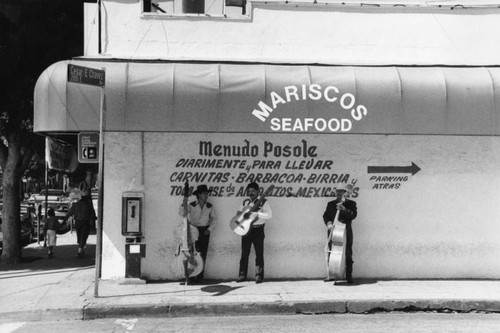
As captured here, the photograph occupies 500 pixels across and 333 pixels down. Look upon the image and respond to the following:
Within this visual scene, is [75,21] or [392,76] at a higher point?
[75,21]

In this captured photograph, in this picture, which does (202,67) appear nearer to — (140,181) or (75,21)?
(140,181)

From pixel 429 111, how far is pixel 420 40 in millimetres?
1689

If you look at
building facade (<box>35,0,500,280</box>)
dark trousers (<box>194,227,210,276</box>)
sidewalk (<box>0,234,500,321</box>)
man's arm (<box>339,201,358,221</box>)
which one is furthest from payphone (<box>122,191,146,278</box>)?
man's arm (<box>339,201,358,221</box>)

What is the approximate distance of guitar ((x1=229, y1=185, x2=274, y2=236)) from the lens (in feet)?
33.3

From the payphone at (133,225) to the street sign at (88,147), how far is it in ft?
2.77

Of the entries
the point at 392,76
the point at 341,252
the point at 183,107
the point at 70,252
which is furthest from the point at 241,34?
the point at 70,252

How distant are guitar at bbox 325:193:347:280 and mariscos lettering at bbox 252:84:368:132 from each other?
1.27 metres

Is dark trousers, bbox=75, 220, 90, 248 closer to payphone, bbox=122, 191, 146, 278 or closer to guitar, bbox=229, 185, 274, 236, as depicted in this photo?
payphone, bbox=122, 191, 146, 278

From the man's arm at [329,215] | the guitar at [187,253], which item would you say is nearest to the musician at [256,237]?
the guitar at [187,253]

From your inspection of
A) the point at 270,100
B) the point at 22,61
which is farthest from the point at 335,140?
the point at 22,61

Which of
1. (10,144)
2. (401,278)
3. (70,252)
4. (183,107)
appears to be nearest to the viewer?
(183,107)

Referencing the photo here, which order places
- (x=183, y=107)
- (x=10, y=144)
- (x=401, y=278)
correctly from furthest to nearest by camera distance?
(x=10, y=144)
(x=401, y=278)
(x=183, y=107)

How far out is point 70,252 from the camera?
16.3 metres

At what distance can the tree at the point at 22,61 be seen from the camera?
13.2m
